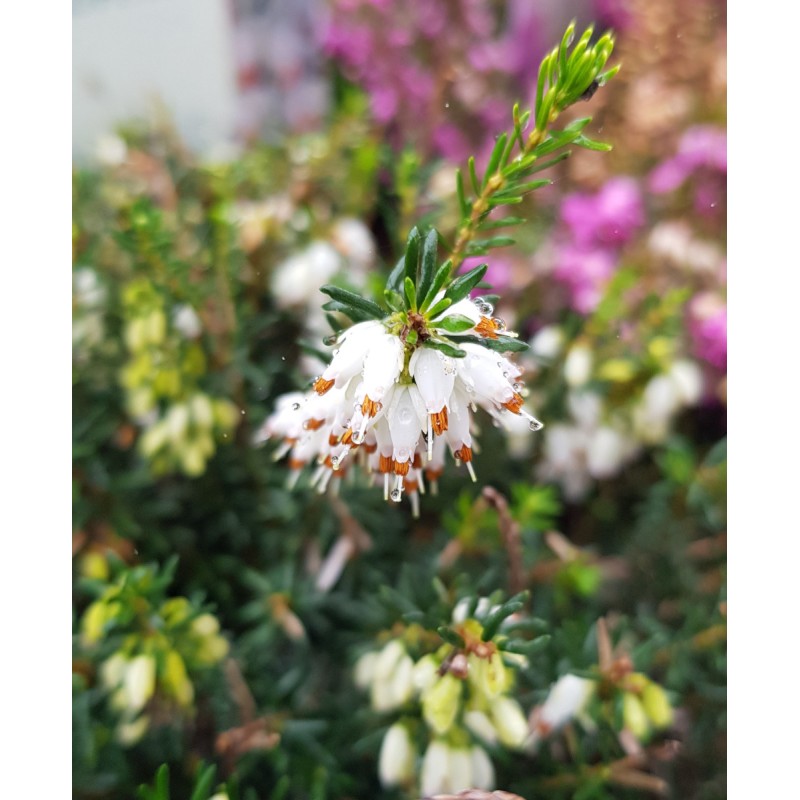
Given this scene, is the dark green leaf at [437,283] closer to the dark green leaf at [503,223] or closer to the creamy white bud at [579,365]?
the dark green leaf at [503,223]

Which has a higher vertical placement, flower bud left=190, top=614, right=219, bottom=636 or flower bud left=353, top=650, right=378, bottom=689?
flower bud left=190, top=614, right=219, bottom=636

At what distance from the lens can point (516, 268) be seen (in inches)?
→ 46.9

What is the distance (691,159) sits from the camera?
1259mm

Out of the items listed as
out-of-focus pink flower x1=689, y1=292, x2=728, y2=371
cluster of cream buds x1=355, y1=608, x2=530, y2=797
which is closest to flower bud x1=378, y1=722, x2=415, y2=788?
cluster of cream buds x1=355, y1=608, x2=530, y2=797

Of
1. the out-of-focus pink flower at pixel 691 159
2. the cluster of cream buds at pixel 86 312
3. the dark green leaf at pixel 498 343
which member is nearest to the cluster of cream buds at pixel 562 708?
the dark green leaf at pixel 498 343

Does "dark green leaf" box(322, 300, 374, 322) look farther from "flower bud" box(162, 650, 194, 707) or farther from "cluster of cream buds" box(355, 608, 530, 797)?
"flower bud" box(162, 650, 194, 707)

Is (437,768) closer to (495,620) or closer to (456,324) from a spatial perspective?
(495,620)

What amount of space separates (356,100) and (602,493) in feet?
2.73

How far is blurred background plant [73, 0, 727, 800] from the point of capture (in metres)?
0.71

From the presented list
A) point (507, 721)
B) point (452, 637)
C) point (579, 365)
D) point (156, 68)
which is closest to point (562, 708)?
point (507, 721)

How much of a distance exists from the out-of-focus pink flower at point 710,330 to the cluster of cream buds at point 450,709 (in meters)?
0.72

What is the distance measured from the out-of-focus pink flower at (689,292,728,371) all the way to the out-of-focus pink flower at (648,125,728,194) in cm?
21

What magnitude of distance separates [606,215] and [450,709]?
0.99 m
